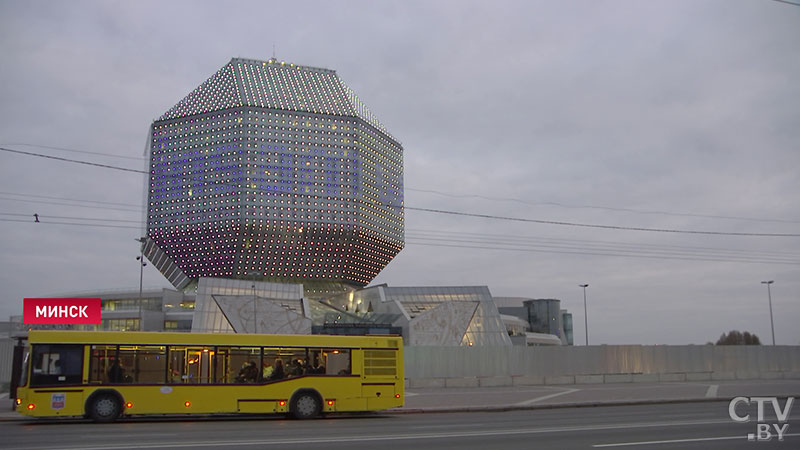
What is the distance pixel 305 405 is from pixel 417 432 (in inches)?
261

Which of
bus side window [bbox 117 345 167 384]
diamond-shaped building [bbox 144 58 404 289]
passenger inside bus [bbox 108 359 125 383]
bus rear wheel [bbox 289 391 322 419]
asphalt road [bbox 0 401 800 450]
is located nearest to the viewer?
asphalt road [bbox 0 401 800 450]

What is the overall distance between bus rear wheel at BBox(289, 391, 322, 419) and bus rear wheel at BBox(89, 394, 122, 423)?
217 inches

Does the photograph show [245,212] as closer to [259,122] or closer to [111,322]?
[259,122]

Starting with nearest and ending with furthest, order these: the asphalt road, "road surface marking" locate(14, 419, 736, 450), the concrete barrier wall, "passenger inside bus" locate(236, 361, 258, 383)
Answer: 1. "road surface marking" locate(14, 419, 736, 450)
2. the asphalt road
3. "passenger inside bus" locate(236, 361, 258, 383)
4. the concrete barrier wall

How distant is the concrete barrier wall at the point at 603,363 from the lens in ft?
146

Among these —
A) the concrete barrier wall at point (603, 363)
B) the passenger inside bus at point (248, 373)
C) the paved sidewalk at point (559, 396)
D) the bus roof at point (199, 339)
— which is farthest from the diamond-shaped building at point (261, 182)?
the passenger inside bus at point (248, 373)

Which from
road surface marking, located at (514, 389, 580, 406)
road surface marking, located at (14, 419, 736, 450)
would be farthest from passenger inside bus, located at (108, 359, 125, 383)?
road surface marking, located at (514, 389, 580, 406)

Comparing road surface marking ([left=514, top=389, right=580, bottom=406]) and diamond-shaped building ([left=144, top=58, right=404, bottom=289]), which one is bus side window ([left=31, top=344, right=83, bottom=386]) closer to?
road surface marking ([left=514, top=389, right=580, bottom=406])

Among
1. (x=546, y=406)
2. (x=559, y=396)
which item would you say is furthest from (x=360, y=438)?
(x=559, y=396)

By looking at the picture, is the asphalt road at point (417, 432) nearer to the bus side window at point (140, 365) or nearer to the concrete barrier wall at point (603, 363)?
the bus side window at point (140, 365)

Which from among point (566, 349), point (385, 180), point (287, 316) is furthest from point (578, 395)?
point (385, 180)

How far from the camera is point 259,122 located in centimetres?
14775

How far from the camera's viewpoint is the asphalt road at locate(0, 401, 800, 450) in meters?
16.3

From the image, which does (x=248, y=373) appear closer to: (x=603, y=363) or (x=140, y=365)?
(x=140, y=365)
